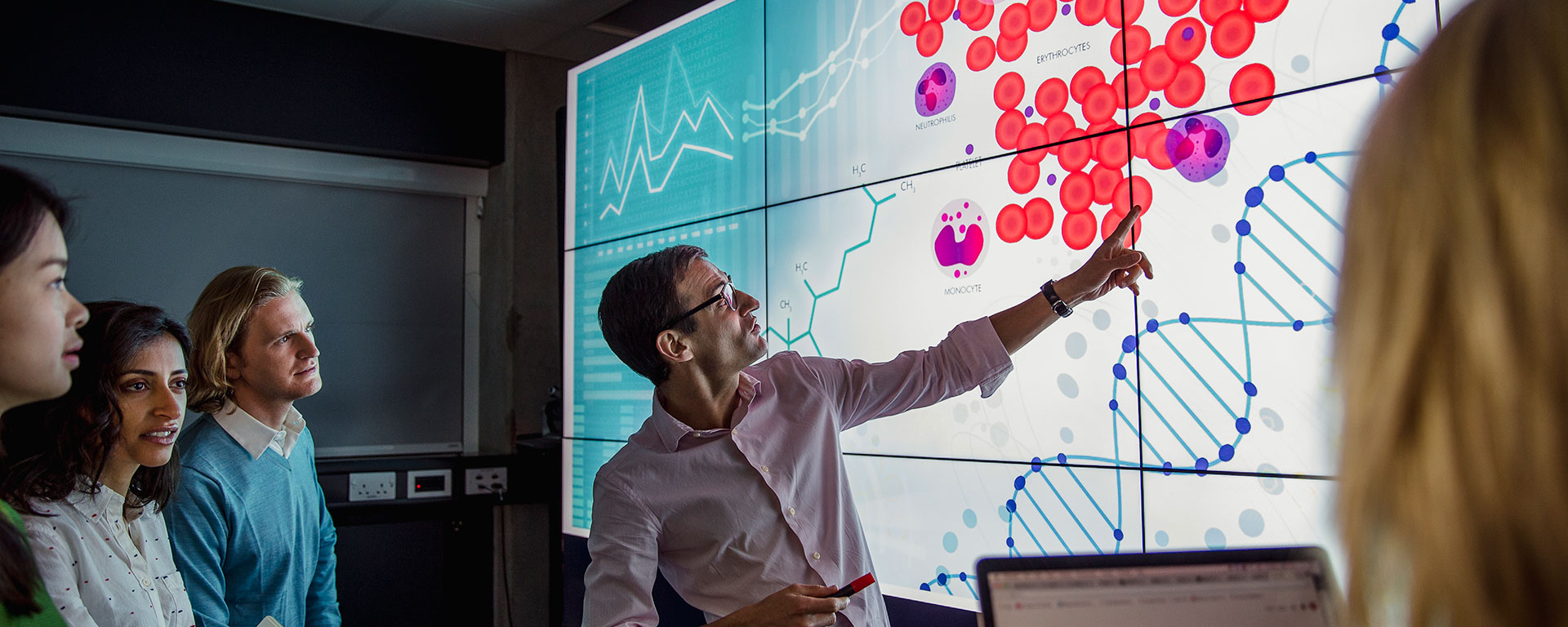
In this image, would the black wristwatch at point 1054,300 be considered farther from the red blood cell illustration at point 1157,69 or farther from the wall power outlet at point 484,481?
the wall power outlet at point 484,481

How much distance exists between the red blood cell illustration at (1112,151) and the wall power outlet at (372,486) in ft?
9.90

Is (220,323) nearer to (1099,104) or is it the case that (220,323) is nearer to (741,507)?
(741,507)

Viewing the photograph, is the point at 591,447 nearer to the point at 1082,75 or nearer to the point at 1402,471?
the point at 1082,75

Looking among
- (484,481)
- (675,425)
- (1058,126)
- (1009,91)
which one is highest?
(1009,91)

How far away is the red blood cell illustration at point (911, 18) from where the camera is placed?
2.35 m

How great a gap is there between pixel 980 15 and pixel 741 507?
1275 mm

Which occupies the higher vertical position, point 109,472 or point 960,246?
point 960,246

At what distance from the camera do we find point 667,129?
3.13 m

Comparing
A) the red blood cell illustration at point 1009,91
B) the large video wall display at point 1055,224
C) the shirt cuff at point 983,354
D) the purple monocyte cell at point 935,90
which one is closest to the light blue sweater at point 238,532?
the large video wall display at point 1055,224

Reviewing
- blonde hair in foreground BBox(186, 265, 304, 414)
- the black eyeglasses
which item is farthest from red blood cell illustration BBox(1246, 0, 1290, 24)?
blonde hair in foreground BBox(186, 265, 304, 414)

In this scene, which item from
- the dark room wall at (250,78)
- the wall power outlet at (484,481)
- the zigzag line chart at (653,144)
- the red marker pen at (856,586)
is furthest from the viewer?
the wall power outlet at (484,481)

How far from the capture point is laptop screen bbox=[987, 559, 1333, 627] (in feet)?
2.78

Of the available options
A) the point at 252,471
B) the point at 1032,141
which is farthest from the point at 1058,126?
the point at 252,471

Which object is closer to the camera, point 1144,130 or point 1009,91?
point 1144,130
